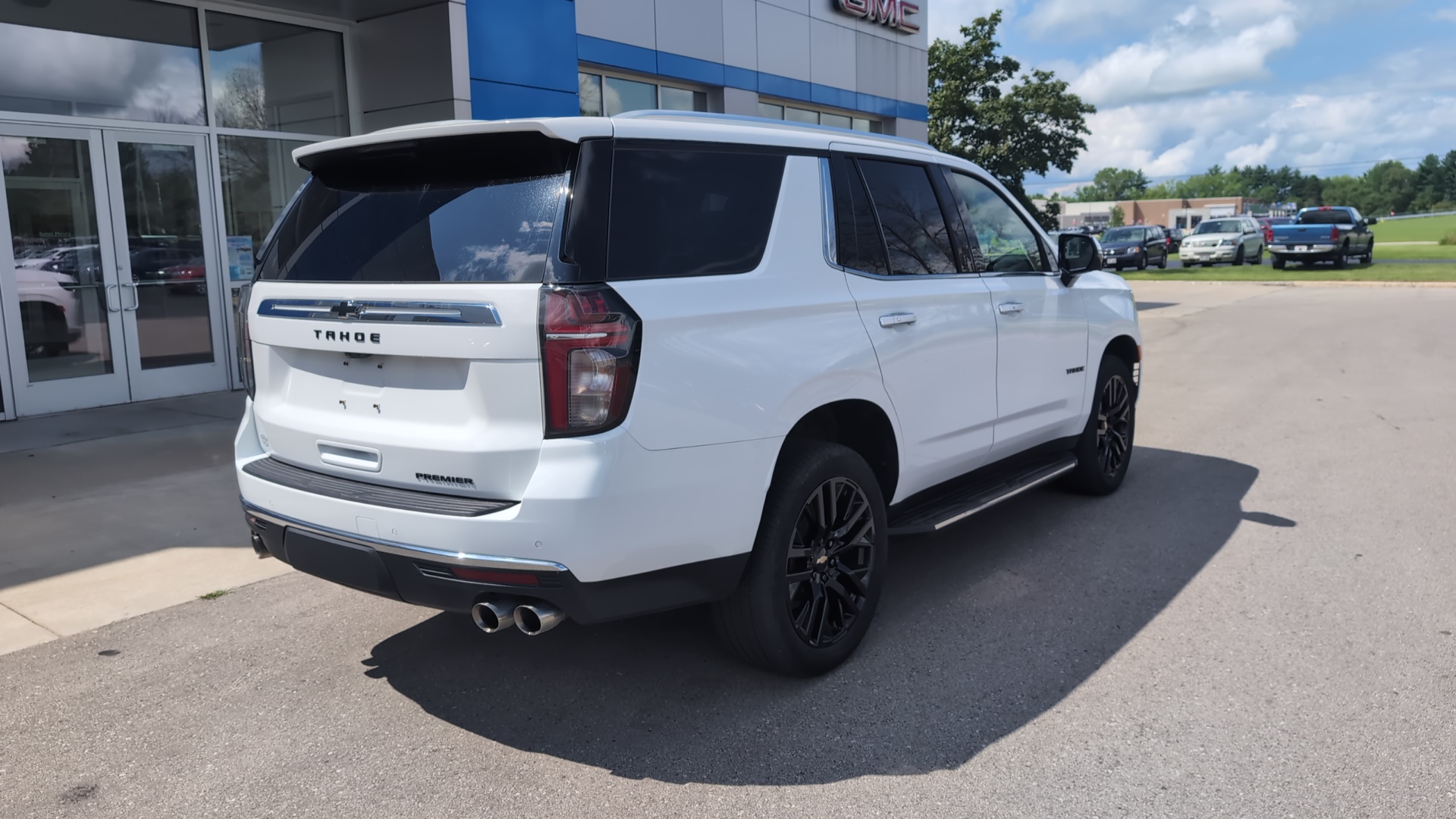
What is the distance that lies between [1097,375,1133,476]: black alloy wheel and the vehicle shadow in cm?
91

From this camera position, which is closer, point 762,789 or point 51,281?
point 762,789

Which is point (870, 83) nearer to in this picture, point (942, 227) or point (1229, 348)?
point (1229, 348)

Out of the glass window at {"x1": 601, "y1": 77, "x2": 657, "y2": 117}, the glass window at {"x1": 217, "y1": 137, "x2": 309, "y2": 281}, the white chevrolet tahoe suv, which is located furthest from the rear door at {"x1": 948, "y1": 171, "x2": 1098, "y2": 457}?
the glass window at {"x1": 601, "y1": 77, "x2": 657, "y2": 117}

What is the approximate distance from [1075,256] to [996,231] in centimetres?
77

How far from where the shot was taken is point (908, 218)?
462 cm

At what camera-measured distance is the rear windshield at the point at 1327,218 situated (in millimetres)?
31656

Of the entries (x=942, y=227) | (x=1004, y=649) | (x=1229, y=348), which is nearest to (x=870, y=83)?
(x=1229, y=348)

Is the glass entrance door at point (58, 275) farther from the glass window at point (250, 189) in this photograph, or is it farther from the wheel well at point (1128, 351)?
the wheel well at point (1128, 351)

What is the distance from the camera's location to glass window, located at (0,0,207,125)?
9219 mm

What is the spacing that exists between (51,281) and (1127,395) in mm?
9017

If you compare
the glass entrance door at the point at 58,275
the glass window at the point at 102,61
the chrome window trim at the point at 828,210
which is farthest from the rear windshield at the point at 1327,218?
the chrome window trim at the point at 828,210

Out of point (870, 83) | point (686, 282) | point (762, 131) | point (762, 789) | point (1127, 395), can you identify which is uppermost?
point (870, 83)

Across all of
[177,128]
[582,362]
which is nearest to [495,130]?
[582,362]

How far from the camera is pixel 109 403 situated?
983 cm
